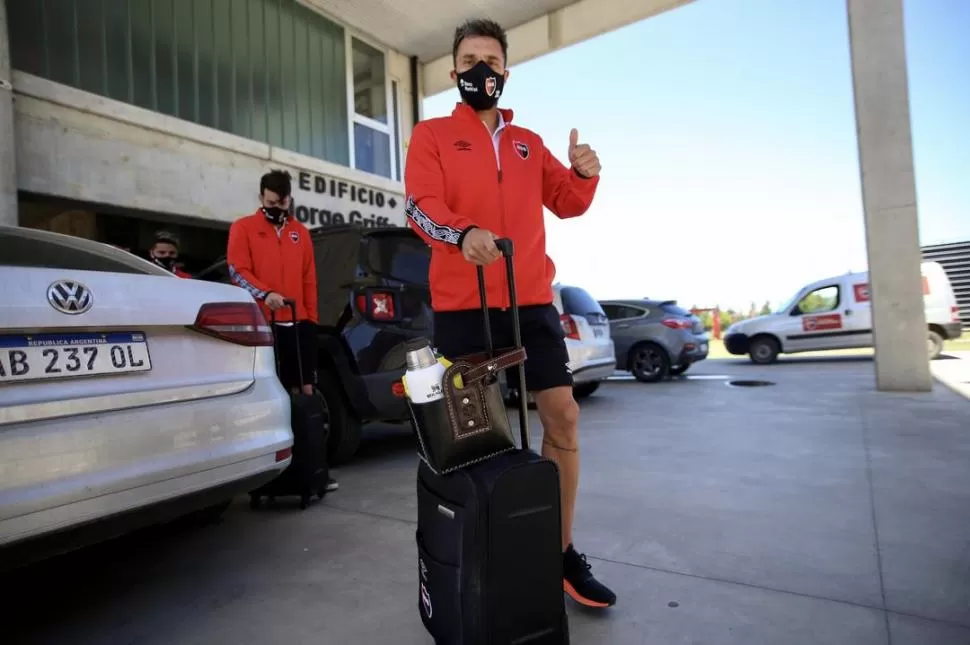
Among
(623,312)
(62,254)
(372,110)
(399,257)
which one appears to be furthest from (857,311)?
(62,254)

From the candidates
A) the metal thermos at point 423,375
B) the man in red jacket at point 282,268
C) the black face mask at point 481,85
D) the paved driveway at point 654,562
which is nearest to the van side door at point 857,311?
the paved driveway at point 654,562

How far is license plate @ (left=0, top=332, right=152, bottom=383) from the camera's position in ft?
5.38

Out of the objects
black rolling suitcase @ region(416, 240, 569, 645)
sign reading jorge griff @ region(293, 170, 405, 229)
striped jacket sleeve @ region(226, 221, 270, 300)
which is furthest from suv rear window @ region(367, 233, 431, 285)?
sign reading jorge griff @ region(293, 170, 405, 229)

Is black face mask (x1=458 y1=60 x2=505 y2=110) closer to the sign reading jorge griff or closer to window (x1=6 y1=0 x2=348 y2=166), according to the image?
the sign reading jorge griff

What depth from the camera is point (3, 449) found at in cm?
155

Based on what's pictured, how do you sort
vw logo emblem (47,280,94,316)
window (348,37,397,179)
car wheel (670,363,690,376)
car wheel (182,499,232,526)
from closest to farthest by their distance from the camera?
vw logo emblem (47,280,94,316) → car wheel (182,499,232,526) → car wheel (670,363,690,376) → window (348,37,397,179)

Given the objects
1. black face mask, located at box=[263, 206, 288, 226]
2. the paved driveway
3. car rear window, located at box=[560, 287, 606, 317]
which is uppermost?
black face mask, located at box=[263, 206, 288, 226]

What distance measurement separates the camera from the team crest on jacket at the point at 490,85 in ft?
6.30

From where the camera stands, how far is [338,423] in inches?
155

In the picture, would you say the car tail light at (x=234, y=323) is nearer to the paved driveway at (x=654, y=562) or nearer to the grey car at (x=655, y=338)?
the paved driveway at (x=654, y=562)

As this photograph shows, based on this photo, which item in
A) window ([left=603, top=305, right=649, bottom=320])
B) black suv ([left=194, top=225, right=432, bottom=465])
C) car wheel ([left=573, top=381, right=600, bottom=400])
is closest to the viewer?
black suv ([left=194, top=225, right=432, bottom=465])

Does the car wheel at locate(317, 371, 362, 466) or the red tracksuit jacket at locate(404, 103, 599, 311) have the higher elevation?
the red tracksuit jacket at locate(404, 103, 599, 311)

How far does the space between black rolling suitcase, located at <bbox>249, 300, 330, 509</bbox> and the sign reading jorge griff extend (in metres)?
4.79

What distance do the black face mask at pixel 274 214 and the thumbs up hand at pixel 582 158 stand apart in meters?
2.28
